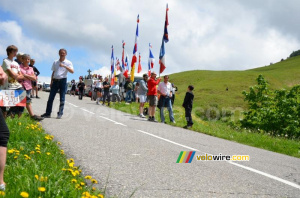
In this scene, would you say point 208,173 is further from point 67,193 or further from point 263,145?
point 263,145

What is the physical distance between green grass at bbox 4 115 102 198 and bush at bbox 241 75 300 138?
62.6ft

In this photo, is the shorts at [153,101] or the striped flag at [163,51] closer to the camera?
the shorts at [153,101]

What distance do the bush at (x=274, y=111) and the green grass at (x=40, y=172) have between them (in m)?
19.1

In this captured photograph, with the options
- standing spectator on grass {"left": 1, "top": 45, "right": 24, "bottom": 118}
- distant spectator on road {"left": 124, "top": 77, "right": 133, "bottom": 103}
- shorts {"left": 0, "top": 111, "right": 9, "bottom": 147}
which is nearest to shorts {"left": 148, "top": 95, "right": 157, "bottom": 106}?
standing spectator on grass {"left": 1, "top": 45, "right": 24, "bottom": 118}

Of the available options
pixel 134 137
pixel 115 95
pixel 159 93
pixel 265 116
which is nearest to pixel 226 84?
pixel 265 116

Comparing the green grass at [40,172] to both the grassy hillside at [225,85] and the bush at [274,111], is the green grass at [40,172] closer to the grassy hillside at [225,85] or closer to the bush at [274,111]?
the bush at [274,111]

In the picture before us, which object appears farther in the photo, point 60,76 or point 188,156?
point 60,76

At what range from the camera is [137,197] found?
3525 mm

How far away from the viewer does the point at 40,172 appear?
346 cm

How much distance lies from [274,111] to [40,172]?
23189mm

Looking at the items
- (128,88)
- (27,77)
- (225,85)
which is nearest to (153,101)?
(27,77)

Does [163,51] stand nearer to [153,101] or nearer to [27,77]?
[153,101]

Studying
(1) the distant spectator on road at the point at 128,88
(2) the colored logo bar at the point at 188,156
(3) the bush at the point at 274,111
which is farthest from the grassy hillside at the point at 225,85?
(2) the colored logo bar at the point at 188,156

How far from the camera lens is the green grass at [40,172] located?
9.48 ft
